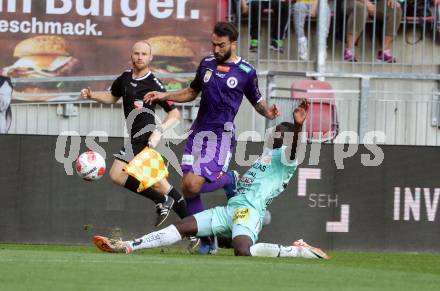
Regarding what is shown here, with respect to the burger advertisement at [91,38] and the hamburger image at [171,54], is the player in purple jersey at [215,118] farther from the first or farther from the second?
the hamburger image at [171,54]

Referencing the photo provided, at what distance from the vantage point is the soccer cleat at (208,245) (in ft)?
39.2

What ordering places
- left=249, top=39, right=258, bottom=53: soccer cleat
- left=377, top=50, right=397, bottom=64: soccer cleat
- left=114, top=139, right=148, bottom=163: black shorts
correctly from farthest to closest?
1. left=377, top=50, right=397, bottom=64: soccer cleat
2. left=249, top=39, right=258, bottom=53: soccer cleat
3. left=114, top=139, right=148, bottom=163: black shorts

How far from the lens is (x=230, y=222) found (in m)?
11.4

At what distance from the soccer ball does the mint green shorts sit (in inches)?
102

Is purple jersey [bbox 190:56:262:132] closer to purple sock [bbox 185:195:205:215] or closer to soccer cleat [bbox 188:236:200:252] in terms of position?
purple sock [bbox 185:195:205:215]

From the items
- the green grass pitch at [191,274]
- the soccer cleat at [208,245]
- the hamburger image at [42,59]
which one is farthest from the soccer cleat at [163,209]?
the hamburger image at [42,59]

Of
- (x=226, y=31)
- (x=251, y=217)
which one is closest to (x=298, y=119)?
(x=251, y=217)

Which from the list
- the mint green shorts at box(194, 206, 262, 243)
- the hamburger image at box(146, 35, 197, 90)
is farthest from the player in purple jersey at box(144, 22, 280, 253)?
the hamburger image at box(146, 35, 197, 90)

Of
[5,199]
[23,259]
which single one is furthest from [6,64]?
[23,259]

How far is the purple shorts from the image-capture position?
40.4ft

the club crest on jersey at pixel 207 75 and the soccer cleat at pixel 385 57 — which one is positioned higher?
the soccer cleat at pixel 385 57

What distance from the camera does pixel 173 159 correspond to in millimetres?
14891

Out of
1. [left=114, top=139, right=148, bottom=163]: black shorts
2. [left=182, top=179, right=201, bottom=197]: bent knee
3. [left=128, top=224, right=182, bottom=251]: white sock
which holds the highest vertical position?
[left=114, top=139, right=148, bottom=163]: black shorts

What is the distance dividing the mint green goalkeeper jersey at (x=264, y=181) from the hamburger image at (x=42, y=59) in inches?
224
